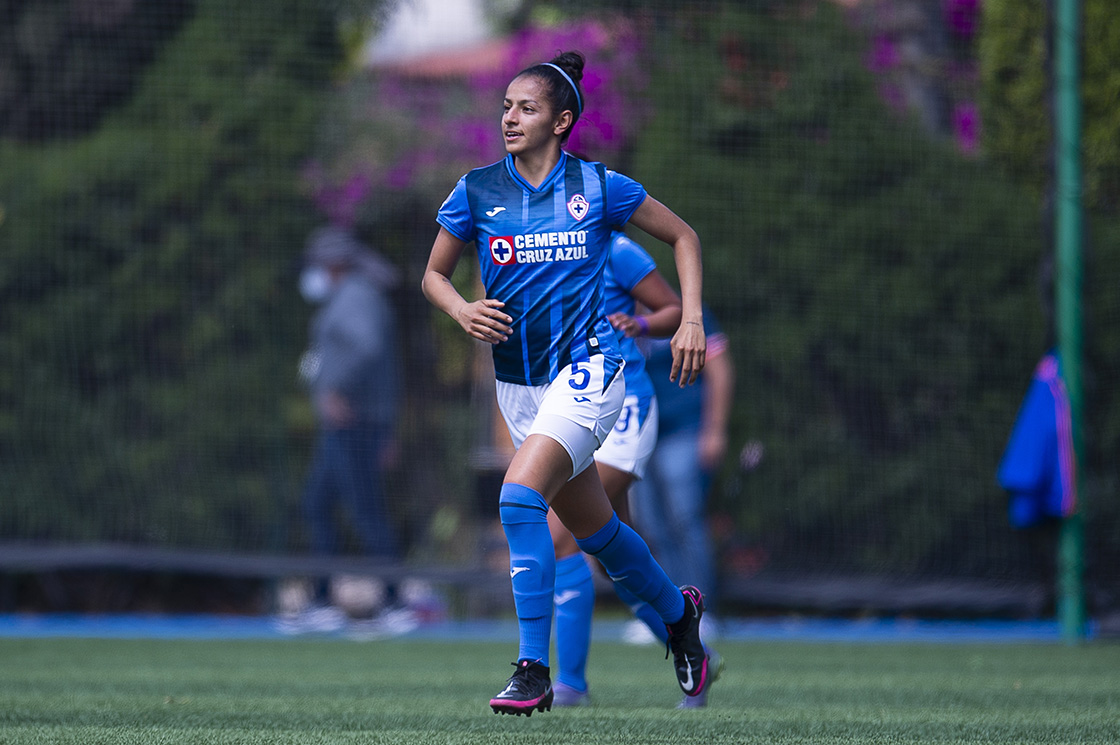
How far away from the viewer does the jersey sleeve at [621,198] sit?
12.5ft

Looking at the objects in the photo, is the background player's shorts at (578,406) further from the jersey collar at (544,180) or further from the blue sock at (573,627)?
the blue sock at (573,627)

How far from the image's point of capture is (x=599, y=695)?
496 cm

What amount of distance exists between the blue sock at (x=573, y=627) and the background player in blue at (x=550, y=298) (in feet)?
2.34

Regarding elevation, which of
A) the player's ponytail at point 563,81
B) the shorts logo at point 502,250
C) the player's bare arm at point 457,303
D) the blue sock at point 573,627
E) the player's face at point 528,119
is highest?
the player's ponytail at point 563,81

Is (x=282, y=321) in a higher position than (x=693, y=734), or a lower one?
higher

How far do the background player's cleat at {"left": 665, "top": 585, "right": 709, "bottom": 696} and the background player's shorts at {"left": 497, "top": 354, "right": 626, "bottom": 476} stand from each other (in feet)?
2.06

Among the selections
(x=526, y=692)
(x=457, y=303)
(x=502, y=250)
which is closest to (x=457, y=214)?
(x=502, y=250)

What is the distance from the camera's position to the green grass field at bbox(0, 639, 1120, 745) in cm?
363

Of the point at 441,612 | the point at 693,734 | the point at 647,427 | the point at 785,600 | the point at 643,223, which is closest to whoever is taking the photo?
the point at 693,734

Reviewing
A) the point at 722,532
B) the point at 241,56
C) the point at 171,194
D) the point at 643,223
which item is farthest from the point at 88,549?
the point at 643,223

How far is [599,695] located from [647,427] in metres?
0.96

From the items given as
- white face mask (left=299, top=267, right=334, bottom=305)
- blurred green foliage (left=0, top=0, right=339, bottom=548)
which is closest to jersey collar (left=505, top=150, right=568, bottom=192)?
white face mask (left=299, top=267, right=334, bottom=305)

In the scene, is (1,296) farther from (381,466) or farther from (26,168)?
(381,466)

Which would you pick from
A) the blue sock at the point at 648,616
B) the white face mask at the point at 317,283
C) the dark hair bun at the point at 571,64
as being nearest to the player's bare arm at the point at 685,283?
the dark hair bun at the point at 571,64
